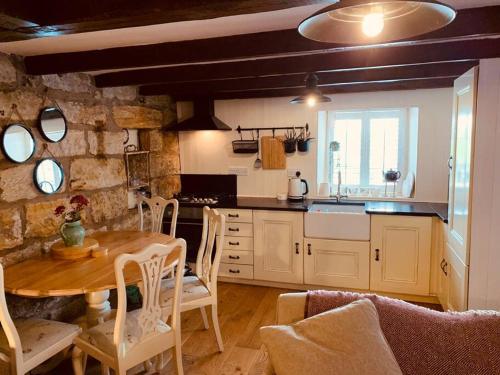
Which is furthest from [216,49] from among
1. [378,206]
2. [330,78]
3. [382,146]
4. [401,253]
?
[382,146]

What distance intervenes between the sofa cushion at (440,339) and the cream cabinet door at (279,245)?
205 centimetres

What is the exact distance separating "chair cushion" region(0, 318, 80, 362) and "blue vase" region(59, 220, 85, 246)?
19.4 inches

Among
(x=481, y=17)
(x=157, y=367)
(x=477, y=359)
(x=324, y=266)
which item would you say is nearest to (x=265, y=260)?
(x=324, y=266)

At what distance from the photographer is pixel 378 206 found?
3.58m

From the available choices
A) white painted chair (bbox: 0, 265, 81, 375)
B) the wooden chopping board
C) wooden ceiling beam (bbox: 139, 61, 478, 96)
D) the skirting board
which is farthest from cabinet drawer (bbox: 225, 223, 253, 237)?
white painted chair (bbox: 0, 265, 81, 375)

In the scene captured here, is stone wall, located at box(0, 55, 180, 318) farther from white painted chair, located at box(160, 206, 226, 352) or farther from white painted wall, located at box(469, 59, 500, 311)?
white painted wall, located at box(469, 59, 500, 311)

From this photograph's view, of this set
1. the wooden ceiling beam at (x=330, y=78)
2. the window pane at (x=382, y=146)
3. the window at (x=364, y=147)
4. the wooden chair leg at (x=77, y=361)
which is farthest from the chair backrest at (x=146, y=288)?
the window pane at (x=382, y=146)

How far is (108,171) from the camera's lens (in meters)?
3.23

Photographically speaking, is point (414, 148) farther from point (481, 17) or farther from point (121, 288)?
point (121, 288)

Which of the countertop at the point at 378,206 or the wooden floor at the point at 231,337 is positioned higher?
the countertop at the point at 378,206

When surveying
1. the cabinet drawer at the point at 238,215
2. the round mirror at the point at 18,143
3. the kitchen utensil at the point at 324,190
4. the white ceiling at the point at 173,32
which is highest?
the white ceiling at the point at 173,32

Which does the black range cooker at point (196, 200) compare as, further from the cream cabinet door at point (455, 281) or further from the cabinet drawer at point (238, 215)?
the cream cabinet door at point (455, 281)

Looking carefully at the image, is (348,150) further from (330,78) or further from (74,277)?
(74,277)

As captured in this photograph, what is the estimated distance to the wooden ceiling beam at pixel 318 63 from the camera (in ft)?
7.23
